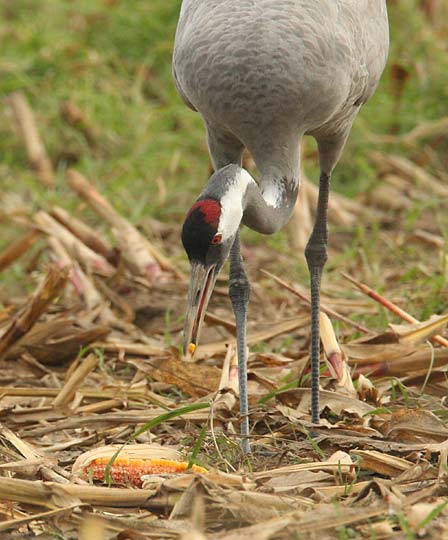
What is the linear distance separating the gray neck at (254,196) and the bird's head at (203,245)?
0.04 metres

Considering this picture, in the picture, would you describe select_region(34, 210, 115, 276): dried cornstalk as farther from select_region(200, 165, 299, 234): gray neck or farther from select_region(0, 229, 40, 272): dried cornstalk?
select_region(200, 165, 299, 234): gray neck

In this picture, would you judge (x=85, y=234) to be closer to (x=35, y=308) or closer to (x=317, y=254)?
(x=35, y=308)

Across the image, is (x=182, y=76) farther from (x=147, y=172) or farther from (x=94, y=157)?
(x=94, y=157)

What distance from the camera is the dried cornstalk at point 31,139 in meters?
7.79

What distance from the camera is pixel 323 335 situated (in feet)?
14.8

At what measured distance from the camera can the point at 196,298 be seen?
11.9 feet

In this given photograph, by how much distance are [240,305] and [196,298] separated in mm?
896

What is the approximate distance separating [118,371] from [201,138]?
3.35 metres

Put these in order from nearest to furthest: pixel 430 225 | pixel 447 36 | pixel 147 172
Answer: pixel 430 225, pixel 147 172, pixel 447 36

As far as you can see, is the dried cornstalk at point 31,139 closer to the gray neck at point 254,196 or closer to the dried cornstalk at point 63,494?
the gray neck at point 254,196

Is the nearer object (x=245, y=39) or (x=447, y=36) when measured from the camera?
(x=245, y=39)

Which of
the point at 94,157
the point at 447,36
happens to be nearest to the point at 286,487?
the point at 94,157

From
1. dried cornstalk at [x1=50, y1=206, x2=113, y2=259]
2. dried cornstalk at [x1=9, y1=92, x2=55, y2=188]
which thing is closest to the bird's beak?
dried cornstalk at [x1=50, y1=206, x2=113, y2=259]

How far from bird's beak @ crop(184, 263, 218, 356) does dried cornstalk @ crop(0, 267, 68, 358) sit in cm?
144
